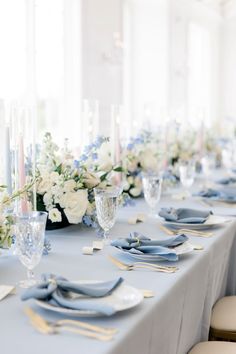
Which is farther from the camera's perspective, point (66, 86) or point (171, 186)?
point (66, 86)

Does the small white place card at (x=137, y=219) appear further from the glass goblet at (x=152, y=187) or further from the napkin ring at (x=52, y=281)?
the napkin ring at (x=52, y=281)

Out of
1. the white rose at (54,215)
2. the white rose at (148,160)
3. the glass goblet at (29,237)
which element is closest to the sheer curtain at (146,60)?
the white rose at (148,160)

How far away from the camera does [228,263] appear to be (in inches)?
99.8

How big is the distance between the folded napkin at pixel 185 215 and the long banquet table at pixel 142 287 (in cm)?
7

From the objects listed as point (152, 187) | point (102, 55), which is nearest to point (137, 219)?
point (152, 187)

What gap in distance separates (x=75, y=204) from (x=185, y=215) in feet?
1.79

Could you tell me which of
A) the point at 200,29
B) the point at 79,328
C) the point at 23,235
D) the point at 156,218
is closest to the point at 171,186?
the point at 156,218

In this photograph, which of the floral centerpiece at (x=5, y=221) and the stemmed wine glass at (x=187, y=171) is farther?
the stemmed wine glass at (x=187, y=171)

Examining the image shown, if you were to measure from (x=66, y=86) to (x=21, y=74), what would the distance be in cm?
60

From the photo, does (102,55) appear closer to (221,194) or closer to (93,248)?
(221,194)

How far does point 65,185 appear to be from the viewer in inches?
83.4

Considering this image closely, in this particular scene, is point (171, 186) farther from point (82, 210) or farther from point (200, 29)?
point (200, 29)

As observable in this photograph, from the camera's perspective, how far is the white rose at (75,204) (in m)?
2.12

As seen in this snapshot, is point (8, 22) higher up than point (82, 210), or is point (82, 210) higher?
point (8, 22)
